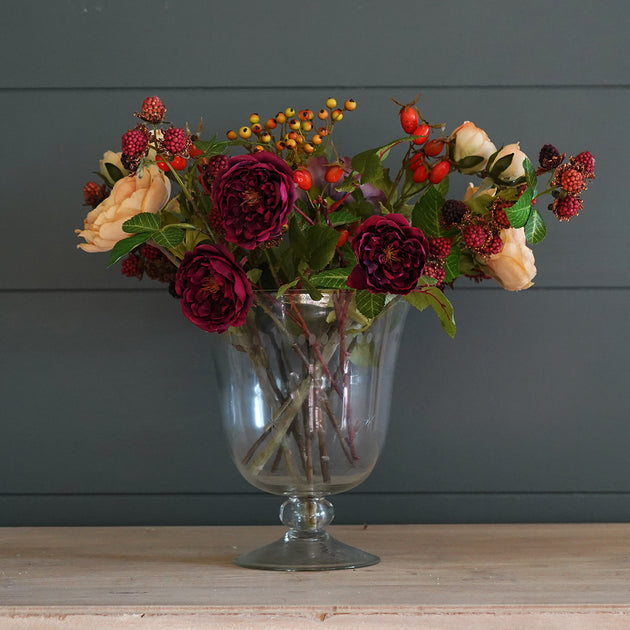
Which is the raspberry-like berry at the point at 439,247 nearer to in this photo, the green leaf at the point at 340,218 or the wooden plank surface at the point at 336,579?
the green leaf at the point at 340,218

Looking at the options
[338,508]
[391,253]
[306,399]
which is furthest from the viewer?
[338,508]

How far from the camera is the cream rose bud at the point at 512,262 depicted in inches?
26.5

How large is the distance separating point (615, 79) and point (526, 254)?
389 mm

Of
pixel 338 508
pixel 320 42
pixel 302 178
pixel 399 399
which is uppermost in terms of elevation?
pixel 320 42

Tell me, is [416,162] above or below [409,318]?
above

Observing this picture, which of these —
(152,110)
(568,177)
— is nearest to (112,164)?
(152,110)

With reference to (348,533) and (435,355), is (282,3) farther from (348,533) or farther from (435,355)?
(348,533)

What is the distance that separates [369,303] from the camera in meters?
0.63

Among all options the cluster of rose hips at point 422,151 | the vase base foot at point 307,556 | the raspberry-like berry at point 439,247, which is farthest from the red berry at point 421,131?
the vase base foot at point 307,556

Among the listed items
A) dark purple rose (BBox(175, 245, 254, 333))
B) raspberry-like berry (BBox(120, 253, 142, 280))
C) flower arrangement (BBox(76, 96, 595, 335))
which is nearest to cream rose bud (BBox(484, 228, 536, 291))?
flower arrangement (BBox(76, 96, 595, 335))

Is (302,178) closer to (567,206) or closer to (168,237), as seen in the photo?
(168,237)

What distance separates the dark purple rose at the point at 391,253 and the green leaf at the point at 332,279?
0.15 feet

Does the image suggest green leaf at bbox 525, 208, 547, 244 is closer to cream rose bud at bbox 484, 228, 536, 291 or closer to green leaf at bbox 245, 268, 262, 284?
cream rose bud at bbox 484, 228, 536, 291

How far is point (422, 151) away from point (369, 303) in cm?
18
